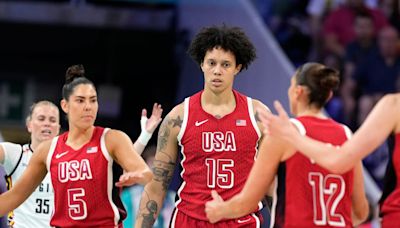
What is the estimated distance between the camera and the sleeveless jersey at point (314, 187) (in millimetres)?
7117

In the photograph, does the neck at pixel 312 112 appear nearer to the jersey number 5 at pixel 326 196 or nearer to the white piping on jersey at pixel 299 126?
the white piping on jersey at pixel 299 126

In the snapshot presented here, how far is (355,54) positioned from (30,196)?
21.8 ft

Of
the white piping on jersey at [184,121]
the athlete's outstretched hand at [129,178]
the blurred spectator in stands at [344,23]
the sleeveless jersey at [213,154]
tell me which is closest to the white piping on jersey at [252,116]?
the sleeveless jersey at [213,154]

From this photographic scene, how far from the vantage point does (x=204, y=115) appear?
9.30 metres

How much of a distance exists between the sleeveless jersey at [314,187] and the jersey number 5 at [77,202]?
174 cm

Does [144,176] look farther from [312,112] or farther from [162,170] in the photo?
[162,170]

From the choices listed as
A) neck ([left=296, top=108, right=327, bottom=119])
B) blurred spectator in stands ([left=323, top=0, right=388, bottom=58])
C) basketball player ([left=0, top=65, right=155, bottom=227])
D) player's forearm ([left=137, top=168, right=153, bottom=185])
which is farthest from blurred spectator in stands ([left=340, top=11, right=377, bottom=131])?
neck ([left=296, top=108, right=327, bottom=119])

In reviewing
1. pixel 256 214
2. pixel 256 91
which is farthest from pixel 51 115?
pixel 256 91

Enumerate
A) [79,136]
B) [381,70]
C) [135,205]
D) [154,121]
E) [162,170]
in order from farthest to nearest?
[381,70]
[135,205]
[154,121]
[162,170]
[79,136]

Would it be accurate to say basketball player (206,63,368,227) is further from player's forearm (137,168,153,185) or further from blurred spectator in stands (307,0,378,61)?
blurred spectator in stands (307,0,378,61)

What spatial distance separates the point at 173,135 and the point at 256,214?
908 millimetres

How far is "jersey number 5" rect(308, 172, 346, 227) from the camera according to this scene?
7113 mm

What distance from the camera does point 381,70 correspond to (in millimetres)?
15258

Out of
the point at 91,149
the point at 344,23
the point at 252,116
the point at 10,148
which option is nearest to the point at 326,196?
the point at 91,149
